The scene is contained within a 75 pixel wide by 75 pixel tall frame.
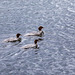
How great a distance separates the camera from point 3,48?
16.0m

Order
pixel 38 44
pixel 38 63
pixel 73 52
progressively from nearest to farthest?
pixel 38 63 → pixel 73 52 → pixel 38 44

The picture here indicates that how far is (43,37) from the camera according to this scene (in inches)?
714

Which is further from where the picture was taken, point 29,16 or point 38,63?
point 29,16

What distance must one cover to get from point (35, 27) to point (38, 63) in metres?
6.32

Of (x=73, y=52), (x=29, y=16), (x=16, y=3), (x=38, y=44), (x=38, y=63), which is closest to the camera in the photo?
(x=38, y=63)

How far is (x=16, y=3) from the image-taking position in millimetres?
26906

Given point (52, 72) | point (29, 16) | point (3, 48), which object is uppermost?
point (29, 16)

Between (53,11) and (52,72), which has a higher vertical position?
(53,11)

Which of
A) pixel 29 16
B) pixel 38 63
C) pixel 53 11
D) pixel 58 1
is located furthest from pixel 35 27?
pixel 58 1

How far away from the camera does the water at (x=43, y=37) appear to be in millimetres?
13648

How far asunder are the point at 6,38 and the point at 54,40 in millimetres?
3414

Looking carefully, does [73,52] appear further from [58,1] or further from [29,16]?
[58,1]

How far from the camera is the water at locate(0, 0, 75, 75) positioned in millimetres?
13648

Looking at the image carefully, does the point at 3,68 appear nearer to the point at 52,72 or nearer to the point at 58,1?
the point at 52,72
